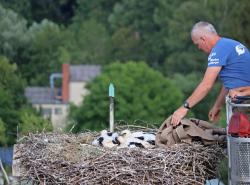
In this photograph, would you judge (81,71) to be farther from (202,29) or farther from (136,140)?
(202,29)

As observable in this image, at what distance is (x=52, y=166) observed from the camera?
7.87m

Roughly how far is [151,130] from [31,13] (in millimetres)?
87316

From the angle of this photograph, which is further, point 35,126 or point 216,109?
point 35,126

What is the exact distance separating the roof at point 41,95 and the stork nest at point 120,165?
71259mm

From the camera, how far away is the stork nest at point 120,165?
303 inches

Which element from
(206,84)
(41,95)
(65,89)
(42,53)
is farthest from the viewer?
(65,89)

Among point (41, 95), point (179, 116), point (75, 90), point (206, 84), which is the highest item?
point (206, 84)

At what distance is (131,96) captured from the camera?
219ft

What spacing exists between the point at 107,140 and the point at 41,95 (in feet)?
248

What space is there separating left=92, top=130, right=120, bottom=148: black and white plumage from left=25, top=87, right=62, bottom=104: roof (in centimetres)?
7082

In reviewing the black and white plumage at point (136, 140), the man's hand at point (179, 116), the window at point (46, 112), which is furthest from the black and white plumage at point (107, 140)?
the window at point (46, 112)

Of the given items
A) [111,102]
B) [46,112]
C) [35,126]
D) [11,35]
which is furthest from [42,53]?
[111,102]

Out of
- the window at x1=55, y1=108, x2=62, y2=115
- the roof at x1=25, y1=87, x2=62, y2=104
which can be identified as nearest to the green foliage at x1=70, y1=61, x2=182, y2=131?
the roof at x1=25, y1=87, x2=62, y2=104

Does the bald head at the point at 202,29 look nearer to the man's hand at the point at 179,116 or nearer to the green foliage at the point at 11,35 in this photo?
the man's hand at the point at 179,116
